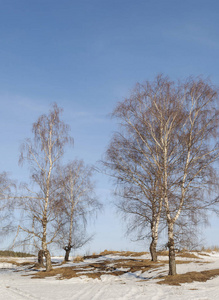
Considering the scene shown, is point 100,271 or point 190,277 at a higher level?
point 190,277

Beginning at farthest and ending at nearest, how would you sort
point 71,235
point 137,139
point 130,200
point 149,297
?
point 71,235 < point 130,200 < point 137,139 < point 149,297

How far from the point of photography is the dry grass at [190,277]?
1320 cm

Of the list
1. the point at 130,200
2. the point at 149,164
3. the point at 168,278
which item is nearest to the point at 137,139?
the point at 149,164

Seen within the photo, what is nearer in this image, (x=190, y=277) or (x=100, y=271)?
(x=190, y=277)

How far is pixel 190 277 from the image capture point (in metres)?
13.8

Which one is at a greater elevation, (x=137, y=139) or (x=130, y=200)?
(x=137, y=139)

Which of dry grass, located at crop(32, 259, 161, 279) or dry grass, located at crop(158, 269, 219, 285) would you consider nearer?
dry grass, located at crop(158, 269, 219, 285)

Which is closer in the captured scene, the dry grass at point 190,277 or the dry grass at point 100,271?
the dry grass at point 190,277

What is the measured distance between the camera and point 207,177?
50.3 feet

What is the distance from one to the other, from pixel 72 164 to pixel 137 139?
13448 mm

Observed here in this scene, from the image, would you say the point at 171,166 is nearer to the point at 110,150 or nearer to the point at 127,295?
the point at 110,150

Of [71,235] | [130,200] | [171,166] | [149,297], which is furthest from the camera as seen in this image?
[71,235]

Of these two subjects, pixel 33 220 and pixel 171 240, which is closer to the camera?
pixel 171 240

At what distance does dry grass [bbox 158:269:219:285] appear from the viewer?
13.2m
